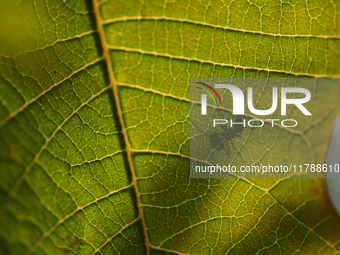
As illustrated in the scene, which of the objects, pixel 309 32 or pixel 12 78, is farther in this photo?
pixel 309 32

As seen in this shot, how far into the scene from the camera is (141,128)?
1.02 metres

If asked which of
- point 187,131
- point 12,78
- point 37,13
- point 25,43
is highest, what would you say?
Result: point 37,13

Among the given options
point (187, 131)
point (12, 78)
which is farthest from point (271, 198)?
point (12, 78)

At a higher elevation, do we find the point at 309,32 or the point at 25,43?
the point at 309,32

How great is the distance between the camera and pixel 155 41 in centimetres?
99

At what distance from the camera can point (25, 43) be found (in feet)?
2.99

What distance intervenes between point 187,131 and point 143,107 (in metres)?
0.21

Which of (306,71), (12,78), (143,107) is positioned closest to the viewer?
(12,78)

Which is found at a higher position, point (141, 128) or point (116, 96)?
point (116, 96)

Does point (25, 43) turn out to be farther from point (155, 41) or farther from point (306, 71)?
point (306, 71)

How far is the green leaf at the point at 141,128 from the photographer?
894 millimetres

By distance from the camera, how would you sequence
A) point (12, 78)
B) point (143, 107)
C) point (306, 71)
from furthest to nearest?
point (306, 71) < point (143, 107) < point (12, 78)

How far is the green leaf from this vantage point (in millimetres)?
894

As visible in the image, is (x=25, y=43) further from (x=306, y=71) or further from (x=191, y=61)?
(x=306, y=71)
